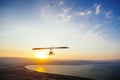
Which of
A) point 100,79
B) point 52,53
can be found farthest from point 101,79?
point 52,53

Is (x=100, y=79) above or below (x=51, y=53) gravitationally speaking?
below

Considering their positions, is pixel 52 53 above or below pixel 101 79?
above

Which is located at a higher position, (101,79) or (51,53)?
(51,53)

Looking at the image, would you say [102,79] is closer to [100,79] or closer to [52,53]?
[100,79]

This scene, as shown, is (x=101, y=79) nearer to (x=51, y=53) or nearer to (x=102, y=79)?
(x=102, y=79)

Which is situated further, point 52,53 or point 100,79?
point 100,79

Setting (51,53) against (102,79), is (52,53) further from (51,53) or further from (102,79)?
(102,79)

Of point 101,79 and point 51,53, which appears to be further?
point 101,79

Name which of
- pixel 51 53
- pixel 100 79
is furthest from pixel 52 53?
pixel 100 79
